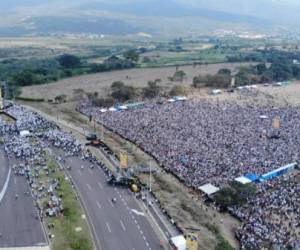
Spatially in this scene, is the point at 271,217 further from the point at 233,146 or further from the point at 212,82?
the point at 212,82

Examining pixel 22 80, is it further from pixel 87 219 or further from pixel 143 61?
pixel 87 219

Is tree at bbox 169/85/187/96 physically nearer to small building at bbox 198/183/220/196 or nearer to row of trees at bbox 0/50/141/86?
row of trees at bbox 0/50/141/86

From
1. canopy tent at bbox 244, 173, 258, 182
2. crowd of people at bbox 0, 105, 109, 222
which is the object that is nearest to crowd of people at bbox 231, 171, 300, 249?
canopy tent at bbox 244, 173, 258, 182

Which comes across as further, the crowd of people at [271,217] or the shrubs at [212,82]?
the shrubs at [212,82]

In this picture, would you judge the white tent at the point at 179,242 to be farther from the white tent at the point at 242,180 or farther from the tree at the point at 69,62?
the tree at the point at 69,62

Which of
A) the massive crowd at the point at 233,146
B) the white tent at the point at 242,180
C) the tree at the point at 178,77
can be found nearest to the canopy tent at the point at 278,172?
the massive crowd at the point at 233,146

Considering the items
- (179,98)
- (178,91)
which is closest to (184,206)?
(179,98)

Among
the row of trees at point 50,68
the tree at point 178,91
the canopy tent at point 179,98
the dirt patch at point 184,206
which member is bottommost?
the dirt patch at point 184,206
